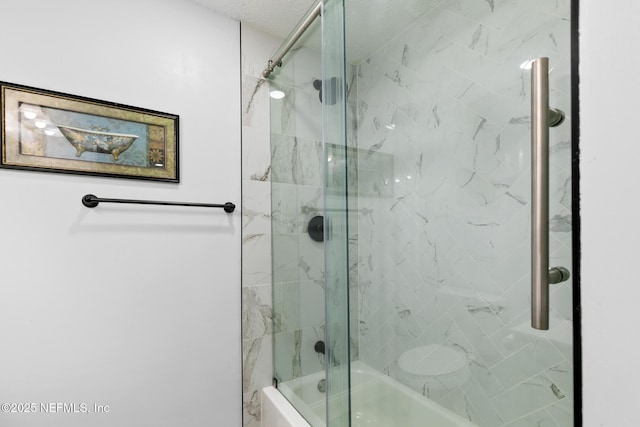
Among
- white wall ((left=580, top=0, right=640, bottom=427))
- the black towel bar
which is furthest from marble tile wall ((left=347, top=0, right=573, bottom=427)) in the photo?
the black towel bar

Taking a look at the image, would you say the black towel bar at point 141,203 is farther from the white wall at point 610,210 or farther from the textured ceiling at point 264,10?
the white wall at point 610,210

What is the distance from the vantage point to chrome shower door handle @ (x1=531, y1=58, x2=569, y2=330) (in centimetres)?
52

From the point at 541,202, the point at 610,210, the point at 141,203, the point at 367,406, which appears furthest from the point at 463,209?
the point at 141,203

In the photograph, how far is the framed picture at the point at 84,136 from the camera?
98 centimetres

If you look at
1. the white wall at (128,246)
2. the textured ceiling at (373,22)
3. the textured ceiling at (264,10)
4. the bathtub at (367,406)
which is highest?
the textured ceiling at (264,10)

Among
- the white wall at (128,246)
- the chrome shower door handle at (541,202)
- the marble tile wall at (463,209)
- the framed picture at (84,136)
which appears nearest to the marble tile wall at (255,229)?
the white wall at (128,246)

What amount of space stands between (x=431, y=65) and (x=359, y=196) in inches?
20.7

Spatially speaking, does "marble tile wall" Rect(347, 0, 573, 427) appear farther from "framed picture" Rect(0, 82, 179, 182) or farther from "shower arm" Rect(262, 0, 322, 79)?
"framed picture" Rect(0, 82, 179, 182)

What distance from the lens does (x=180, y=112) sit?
1.27 meters

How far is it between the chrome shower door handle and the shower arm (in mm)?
764

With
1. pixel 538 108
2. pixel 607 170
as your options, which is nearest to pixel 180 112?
pixel 538 108

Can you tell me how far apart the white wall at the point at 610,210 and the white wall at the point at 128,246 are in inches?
48.1

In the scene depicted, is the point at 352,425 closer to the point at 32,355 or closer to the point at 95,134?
the point at 32,355

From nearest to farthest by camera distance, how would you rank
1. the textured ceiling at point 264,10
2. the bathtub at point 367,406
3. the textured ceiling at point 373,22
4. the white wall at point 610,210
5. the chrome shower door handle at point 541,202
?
the white wall at point 610,210, the chrome shower door handle at point 541,202, the textured ceiling at point 373,22, the bathtub at point 367,406, the textured ceiling at point 264,10
